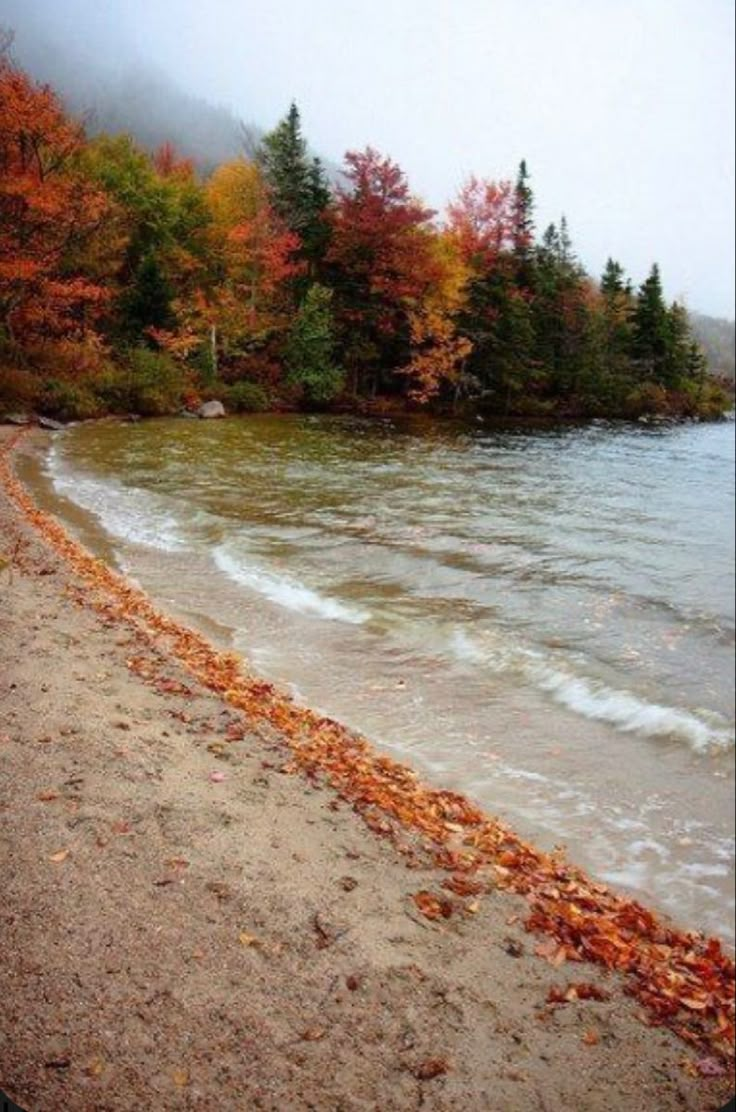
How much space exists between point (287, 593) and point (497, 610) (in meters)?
3.28

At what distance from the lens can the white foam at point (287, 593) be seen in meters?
9.85

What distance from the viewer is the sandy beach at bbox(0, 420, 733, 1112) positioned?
2.63 m

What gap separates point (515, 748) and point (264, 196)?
6.10 meters

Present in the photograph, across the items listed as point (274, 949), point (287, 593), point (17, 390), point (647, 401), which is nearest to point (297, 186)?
point (287, 593)

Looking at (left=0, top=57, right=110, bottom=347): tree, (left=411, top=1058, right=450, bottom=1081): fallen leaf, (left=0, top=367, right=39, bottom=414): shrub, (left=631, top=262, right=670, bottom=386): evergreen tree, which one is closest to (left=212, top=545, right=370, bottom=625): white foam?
(left=0, top=57, right=110, bottom=347): tree

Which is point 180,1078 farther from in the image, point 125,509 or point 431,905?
point 125,509

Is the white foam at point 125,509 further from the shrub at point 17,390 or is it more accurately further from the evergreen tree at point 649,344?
the evergreen tree at point 649,344

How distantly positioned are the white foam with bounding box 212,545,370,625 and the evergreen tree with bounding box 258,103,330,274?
4733mm

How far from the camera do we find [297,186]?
668 cm

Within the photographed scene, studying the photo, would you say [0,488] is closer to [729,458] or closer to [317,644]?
[317,644]

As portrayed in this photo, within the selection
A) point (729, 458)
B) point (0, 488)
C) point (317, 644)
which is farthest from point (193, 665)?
point (729, 458)

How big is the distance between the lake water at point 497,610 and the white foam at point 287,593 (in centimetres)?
5

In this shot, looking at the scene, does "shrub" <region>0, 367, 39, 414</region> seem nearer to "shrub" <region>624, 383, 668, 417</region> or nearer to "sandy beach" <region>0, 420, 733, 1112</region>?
"sandy beach" <region>0, 420, 733, 1112</region>

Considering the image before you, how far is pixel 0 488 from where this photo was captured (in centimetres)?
1477
